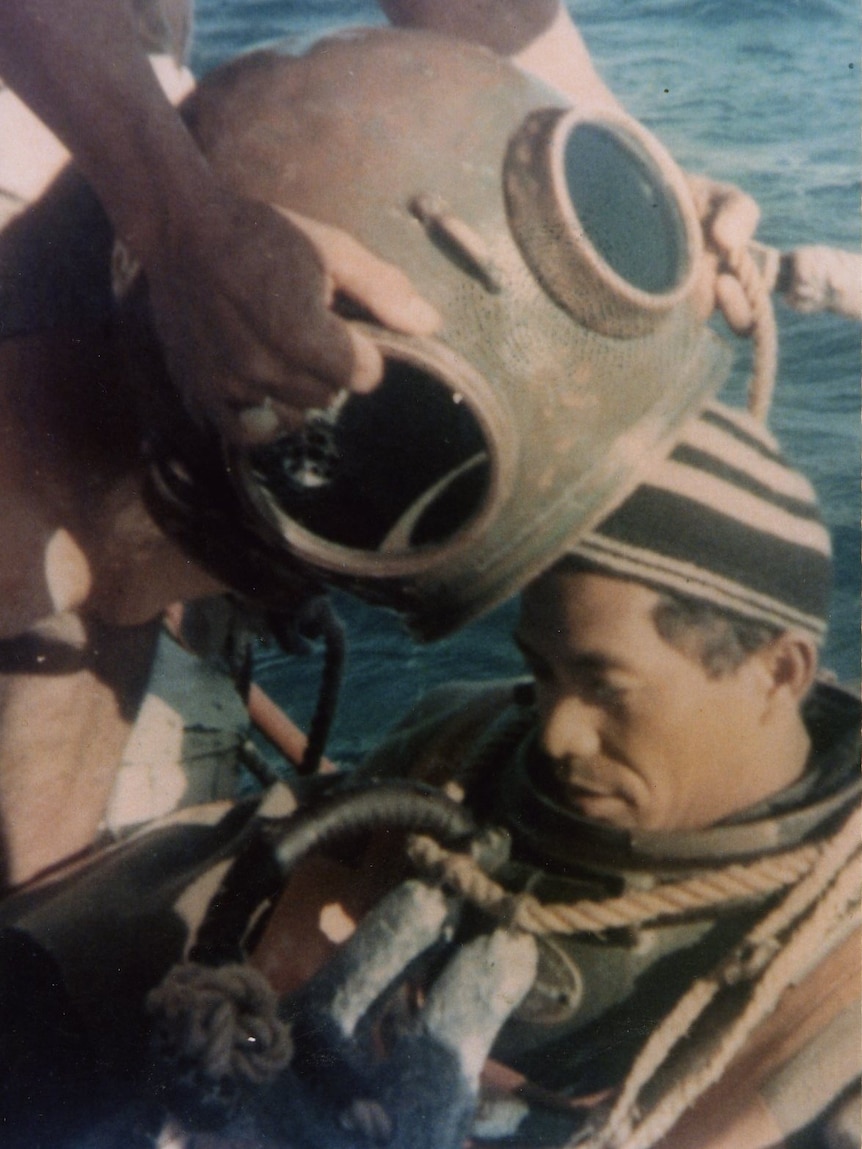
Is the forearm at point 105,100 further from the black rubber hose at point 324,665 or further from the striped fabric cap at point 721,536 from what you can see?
the black rubber hose at point 324,665

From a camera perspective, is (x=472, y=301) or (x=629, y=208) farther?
(x=629, y=208)

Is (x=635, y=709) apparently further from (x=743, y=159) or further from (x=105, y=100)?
(x=743, y=159)

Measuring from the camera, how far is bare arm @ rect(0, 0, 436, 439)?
1521mm

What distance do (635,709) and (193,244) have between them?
1138 mm

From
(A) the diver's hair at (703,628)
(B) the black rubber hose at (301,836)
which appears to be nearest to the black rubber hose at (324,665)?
(B) the black rubber hose at (301,836)

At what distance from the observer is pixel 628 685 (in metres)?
1.88

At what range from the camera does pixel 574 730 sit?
1921mm

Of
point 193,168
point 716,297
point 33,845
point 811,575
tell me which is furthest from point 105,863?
point 716,297

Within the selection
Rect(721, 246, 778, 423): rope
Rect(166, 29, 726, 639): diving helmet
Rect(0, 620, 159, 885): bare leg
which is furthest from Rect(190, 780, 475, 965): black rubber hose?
Rect(0, 620, 159, 885): bare leg

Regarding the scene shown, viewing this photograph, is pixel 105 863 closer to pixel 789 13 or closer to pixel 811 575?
pixel 811 575

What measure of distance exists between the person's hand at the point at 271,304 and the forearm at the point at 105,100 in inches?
3.5

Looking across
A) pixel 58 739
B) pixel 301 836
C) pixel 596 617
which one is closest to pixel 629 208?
pixel 596 617

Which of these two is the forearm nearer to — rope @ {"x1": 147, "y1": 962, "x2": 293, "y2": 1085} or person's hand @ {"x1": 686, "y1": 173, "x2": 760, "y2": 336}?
person's hand @ {"x1": 686, "y1": 173, "x2": 760, "y2": 336}

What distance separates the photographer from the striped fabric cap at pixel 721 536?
5.93 feet
